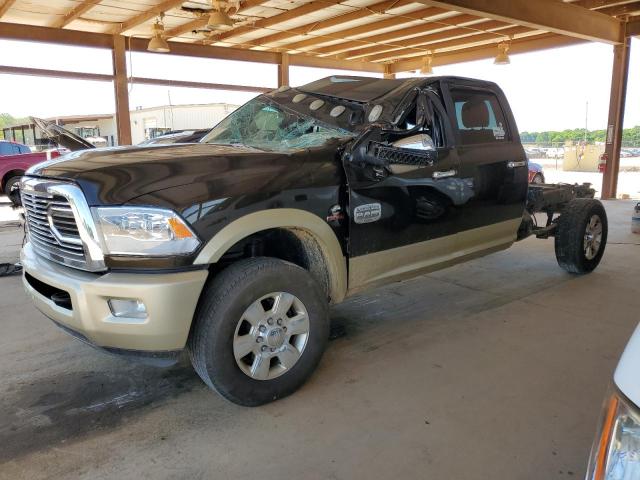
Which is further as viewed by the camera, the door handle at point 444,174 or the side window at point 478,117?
the side window at point 478,117

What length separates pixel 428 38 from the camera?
559 inches

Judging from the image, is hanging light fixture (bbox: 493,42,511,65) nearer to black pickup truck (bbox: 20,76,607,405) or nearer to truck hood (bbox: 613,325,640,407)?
black pickup truck (bbox: 20,76,607,405)

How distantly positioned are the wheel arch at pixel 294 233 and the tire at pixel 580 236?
3.09 meters

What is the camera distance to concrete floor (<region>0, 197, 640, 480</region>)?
7.59 feet

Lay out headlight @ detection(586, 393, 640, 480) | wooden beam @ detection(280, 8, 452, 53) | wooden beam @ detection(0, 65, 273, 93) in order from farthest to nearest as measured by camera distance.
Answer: wooden beam @ detection(0, 65, 273, 93)
wooden beam @ detection(280, 8, 452, 53)
headlight @ detection(586, 393, 640, 480)

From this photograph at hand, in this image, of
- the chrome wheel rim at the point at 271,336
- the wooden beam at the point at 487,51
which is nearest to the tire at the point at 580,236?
the chrome wheel rim at the point at 271,336

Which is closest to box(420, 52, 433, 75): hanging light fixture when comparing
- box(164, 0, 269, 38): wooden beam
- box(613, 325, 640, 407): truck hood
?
box(164, 0, 269, 38): wooden beam

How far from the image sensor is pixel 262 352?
8.92 ft

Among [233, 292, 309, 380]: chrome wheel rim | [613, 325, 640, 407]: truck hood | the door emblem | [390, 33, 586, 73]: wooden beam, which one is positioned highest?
[390, 33, 586, 73]: wooden beam

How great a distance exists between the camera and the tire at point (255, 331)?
255cm

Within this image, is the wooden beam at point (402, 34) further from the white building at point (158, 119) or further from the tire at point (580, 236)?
the white building at point (158, 119)

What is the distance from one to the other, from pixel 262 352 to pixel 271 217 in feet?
2.36

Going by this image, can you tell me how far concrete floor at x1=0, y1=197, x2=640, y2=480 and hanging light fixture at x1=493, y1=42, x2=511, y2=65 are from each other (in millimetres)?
10556

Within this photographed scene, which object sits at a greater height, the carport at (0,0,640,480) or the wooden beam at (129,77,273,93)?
the wooden beam at (129,77,273,93)
